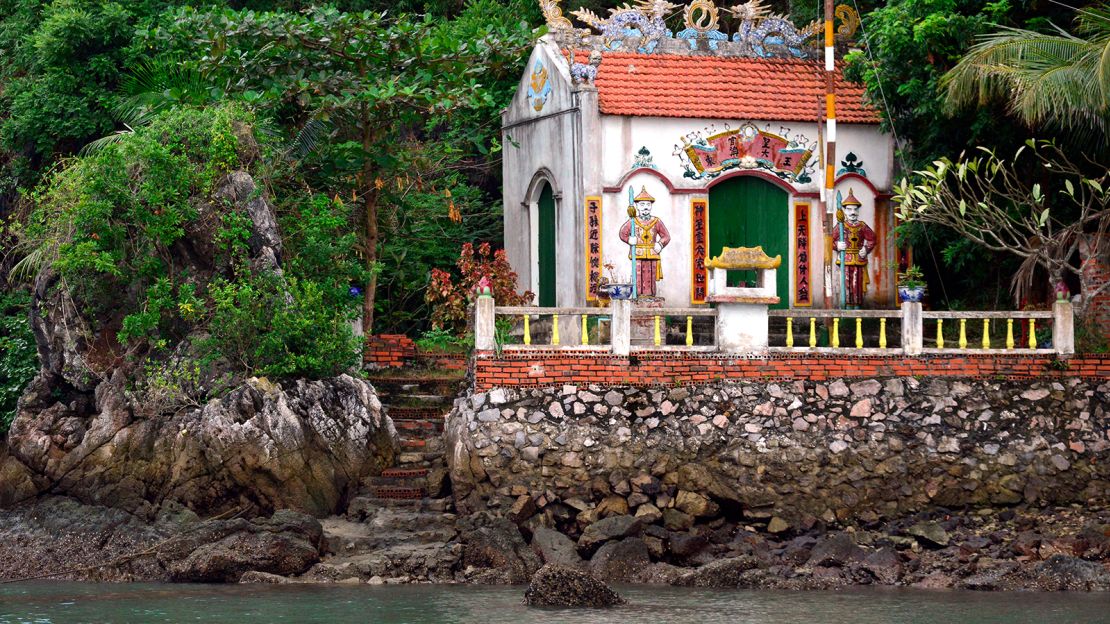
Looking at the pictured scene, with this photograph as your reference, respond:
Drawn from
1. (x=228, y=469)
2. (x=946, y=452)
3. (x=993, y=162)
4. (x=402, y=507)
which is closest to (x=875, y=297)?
(x=993, y=162)

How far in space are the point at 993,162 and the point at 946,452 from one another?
4765 mm

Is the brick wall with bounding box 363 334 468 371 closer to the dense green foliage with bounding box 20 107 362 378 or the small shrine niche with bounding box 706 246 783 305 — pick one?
the dense green foliage with bounding box 20 107 362 378

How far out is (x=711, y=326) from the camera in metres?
24.2

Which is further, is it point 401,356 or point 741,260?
point 401,356

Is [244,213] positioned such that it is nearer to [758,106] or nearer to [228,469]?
[228,469]

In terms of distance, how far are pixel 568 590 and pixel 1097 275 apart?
371 inches

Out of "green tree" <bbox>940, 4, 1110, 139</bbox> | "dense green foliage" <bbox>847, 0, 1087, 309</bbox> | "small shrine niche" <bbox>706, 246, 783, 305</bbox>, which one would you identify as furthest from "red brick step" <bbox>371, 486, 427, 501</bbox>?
"green tree" <bbox>940, 4, 1110, 139</bbox>

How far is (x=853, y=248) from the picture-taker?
84.8 feet

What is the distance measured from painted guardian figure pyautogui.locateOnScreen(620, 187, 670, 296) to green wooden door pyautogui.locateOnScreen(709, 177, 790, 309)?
0.96 meters

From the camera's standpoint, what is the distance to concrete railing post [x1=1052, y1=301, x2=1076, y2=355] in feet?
72.3

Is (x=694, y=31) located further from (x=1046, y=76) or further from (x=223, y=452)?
(x=223, y=452)

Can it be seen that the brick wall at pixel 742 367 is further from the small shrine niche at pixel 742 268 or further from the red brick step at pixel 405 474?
the red brick step at pixel 405 474

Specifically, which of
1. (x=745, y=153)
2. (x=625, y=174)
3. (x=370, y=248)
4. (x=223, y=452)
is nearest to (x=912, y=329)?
(x=745, y=153)

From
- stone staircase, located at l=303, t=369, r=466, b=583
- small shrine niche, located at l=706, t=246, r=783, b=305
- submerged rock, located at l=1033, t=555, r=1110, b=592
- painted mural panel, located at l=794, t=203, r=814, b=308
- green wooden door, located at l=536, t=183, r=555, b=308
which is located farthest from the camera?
green wooden door, located at l=536, t=183, r=555, b=308
